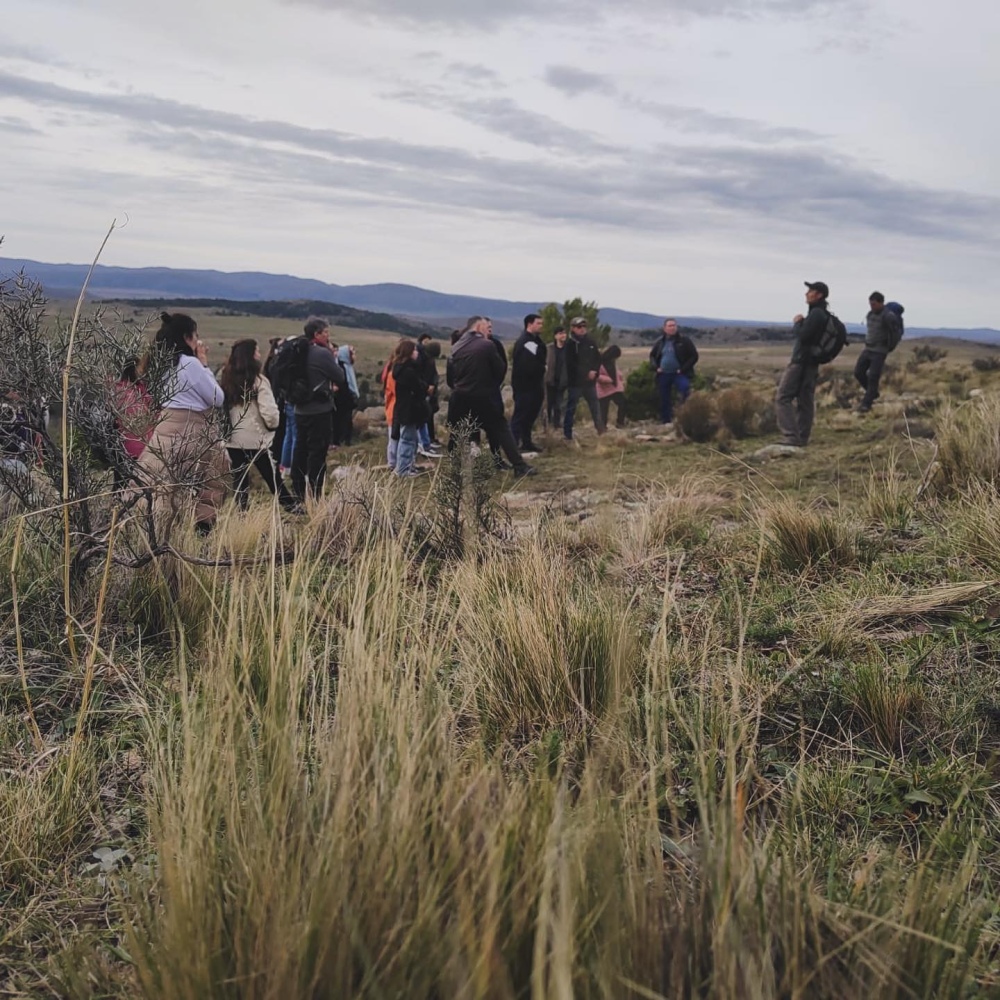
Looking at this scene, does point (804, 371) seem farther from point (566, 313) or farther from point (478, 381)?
point (566, 313)

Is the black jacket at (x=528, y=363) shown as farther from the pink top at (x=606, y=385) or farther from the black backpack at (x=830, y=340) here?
the black backpack at (x=830, y=340)

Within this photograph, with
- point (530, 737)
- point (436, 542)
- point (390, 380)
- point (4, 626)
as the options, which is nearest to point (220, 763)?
point (530, 737)

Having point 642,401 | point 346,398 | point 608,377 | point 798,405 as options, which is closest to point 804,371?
point 798,405

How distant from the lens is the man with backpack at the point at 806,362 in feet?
34.0

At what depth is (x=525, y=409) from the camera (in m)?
12.3

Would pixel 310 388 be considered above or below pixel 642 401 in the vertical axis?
below

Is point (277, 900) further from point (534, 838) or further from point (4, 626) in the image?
point (4, 626)

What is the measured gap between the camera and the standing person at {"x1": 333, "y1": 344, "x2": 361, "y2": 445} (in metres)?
12.8

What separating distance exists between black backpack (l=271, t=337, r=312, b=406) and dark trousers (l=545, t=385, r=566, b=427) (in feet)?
17.9

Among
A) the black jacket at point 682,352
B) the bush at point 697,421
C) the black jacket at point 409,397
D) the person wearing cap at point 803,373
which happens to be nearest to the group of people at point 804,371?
the person wearing cap at point 803,373

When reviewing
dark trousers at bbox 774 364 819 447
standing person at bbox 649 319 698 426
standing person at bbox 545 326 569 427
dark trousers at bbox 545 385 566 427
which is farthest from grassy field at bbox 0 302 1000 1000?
standing person at bbox 649 319 698 426

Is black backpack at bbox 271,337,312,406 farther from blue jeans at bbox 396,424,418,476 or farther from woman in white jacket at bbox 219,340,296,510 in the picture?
blue jeans at bbox 396,424,418,476

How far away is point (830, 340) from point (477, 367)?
13.3ft

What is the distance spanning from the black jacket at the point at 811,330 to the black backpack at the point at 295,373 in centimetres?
546
